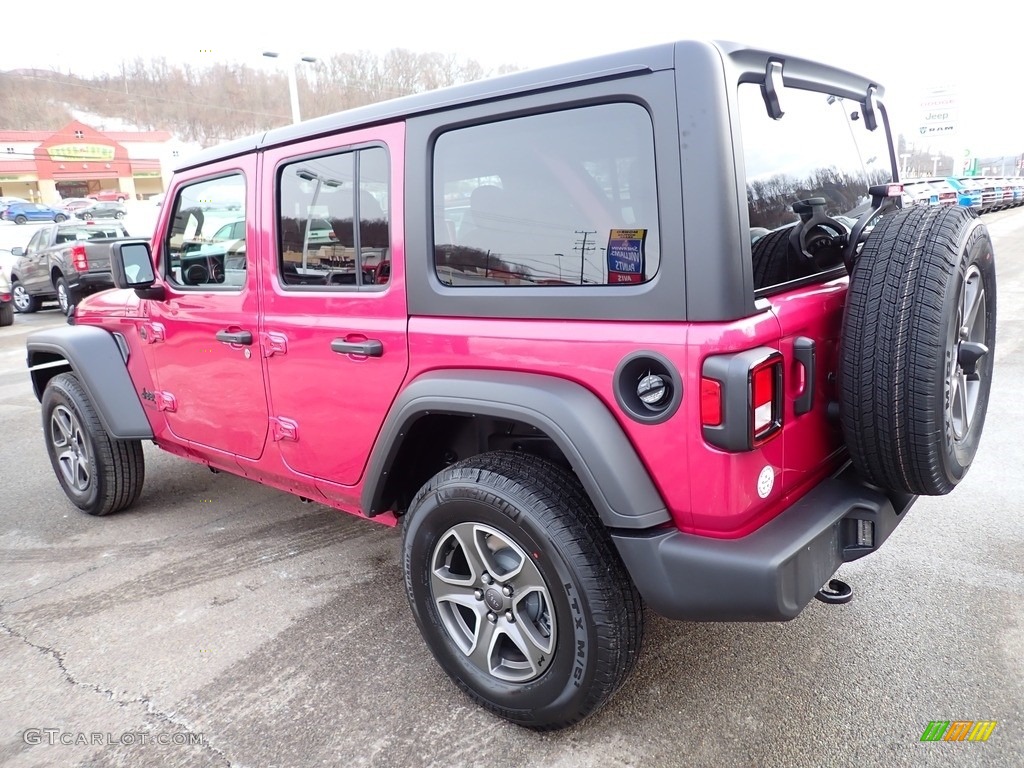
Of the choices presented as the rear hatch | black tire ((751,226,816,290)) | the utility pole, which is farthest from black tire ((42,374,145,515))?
black tire ((751,226,816,290))

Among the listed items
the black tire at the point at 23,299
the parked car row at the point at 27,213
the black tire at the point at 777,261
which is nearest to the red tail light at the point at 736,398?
the black tire at the point at 777,261

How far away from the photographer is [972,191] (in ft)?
86.3

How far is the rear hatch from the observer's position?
6.19 feet

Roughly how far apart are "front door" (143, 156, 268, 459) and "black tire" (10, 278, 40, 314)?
541 inches

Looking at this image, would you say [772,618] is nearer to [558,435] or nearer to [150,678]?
[558,435]

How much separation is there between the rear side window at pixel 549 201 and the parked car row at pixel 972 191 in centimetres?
1935

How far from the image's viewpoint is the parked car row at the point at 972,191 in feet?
72.8

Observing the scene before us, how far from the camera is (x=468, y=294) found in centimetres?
234

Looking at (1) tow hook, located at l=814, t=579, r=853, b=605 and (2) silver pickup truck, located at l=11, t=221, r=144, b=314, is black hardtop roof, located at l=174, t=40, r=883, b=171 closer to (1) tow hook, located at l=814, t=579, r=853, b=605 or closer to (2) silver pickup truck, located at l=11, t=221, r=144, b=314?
(1) tow hook, located at l=814, t=579, r=853, b=605

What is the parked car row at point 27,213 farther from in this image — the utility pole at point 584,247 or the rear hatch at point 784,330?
the rear hatch at point 784,330

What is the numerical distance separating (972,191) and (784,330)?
2958 cm

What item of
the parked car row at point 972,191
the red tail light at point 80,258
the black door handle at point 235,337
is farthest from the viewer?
the parked car row at point 972,191

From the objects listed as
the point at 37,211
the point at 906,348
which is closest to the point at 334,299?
the point at 906,348

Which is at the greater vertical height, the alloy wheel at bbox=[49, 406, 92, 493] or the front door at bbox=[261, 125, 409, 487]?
the front door at bbox=[261, 125, 409, 487]
